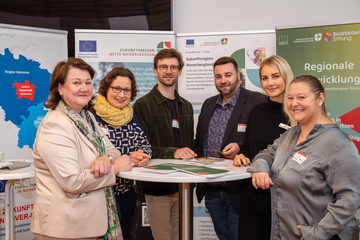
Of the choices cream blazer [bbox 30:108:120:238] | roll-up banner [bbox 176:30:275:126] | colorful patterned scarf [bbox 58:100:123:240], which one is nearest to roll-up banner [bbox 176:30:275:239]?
roll-up banner [bbox 176:30:275:126]

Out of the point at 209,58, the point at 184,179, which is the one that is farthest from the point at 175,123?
the point at 209,58

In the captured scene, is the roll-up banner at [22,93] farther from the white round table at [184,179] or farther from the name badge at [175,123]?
the white round table at [184,179]

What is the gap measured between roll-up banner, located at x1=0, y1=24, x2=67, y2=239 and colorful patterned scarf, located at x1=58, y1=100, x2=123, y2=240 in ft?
7.64

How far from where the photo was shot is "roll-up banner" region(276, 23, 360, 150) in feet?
11.8

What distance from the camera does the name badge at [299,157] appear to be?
161 centimetres

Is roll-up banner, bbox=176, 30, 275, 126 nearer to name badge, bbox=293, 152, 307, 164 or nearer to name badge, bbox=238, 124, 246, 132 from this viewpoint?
name badge, bbox=238, 124, 246, 132

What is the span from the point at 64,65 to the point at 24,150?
263 cm

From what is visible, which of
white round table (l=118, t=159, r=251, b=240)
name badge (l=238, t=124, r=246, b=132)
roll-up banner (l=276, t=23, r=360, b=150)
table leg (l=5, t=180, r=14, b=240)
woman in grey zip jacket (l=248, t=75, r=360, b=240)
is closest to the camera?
woman in grey zip jacket (l=248, t=75, r=360, b=240)

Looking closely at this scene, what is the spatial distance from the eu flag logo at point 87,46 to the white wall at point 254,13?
153 centimetres

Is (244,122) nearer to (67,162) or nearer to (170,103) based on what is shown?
(170,103)

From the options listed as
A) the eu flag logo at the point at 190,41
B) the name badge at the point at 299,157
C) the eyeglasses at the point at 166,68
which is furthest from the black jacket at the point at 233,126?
the eu flag logo at the point at 190,41

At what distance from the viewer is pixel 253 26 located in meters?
4.71

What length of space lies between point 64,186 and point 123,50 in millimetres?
2926

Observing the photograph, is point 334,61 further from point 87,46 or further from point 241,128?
point 87,46
